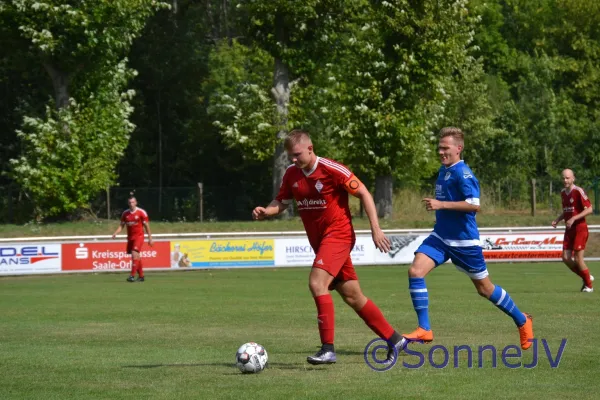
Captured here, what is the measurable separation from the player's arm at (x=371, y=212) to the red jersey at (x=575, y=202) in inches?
423

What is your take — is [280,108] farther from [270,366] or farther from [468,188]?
[270,366]

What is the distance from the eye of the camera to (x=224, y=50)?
5338 cm

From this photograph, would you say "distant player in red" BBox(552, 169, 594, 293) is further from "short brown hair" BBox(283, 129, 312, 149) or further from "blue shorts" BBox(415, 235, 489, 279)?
"short brown hair" BBox(283, 129, 312, 149)

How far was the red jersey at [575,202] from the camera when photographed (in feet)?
63.3

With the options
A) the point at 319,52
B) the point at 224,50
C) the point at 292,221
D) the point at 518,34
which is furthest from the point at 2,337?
the point at 518,34

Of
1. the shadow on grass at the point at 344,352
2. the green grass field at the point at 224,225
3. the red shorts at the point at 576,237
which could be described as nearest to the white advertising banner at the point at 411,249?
the green grass field at the point at 224,225

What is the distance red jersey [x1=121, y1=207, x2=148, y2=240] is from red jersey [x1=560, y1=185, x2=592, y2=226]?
1085cm

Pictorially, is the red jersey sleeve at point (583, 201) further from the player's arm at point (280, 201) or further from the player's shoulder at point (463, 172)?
the player's arm at point (280, 201)

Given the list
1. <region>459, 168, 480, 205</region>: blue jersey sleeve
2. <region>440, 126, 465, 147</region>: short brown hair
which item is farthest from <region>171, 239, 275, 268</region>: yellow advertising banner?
<region>459, 168, 480, 205</region>: blue jersey sleeve

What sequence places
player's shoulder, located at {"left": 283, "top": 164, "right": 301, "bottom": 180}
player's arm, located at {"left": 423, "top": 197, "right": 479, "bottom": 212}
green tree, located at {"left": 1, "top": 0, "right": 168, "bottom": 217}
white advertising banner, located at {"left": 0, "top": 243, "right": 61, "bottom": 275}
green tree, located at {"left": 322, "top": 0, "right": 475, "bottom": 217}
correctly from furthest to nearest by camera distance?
green tree, located at {"left": 322, "top": 0, "right": 475, "bottom": 217} → green tree, located at {"left": 1, "top": 0, "right": 168, "bottom": 217} → white advertising banner, located at {"left": 0, "top": 243, "right": 61, "bottom": 275} → player's arm, located at {"left": 423, "top": 197, "right": 479, "bottom": 212} → player's shoulder, located at {"left": 283, "top": 164, "right": 301, "bottom": 180}

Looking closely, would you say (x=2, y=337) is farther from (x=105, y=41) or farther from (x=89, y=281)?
(x=105, y=41)

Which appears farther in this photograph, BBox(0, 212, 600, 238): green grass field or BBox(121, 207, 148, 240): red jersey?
BBox(0, 212, 600, 238): green grass field

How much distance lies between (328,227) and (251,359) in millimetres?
1478

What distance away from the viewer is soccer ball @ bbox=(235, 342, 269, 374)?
29.9 ft
